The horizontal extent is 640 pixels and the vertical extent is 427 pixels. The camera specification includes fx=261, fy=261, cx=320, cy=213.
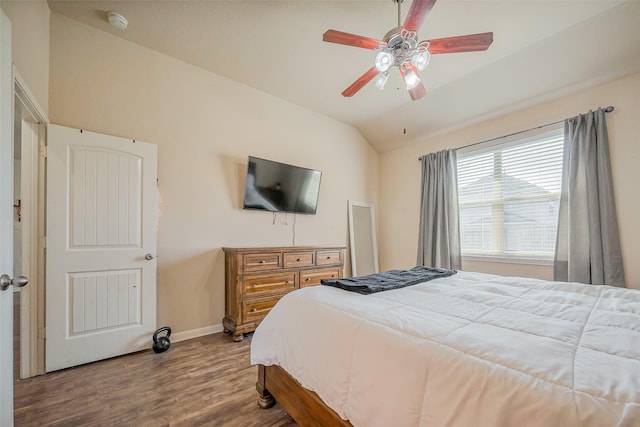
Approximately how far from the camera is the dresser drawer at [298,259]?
302 centimetres

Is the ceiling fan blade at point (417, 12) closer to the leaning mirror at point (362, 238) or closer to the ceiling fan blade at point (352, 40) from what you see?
the ceiling fan blade at point (352, 40)

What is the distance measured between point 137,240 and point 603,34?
4.58 m

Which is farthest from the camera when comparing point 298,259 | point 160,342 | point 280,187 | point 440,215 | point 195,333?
point 440,215

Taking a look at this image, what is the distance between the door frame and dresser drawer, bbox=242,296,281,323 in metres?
1.53

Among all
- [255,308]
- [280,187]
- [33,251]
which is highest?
[280,187]

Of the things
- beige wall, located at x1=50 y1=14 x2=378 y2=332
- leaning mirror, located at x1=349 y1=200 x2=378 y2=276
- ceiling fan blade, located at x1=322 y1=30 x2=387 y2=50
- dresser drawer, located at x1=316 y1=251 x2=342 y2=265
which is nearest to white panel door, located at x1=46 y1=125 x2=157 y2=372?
beige wall, located at x1=50 y1=14 x2=378 y2=332

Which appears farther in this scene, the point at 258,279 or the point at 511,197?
the point at 511,197

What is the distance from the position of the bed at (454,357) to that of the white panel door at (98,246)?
1531mm

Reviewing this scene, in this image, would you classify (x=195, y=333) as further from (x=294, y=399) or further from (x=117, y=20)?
(x=117, y=20)

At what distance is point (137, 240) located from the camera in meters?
2.42

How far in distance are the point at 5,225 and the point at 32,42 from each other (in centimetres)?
170

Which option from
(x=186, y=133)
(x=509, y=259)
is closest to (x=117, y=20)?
(x=186, y=133)

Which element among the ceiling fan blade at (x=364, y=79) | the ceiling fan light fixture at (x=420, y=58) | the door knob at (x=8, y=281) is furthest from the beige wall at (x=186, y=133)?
the ceiling fan light fixture at (x=420, y=58)

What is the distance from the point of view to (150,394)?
1760 millimetres
